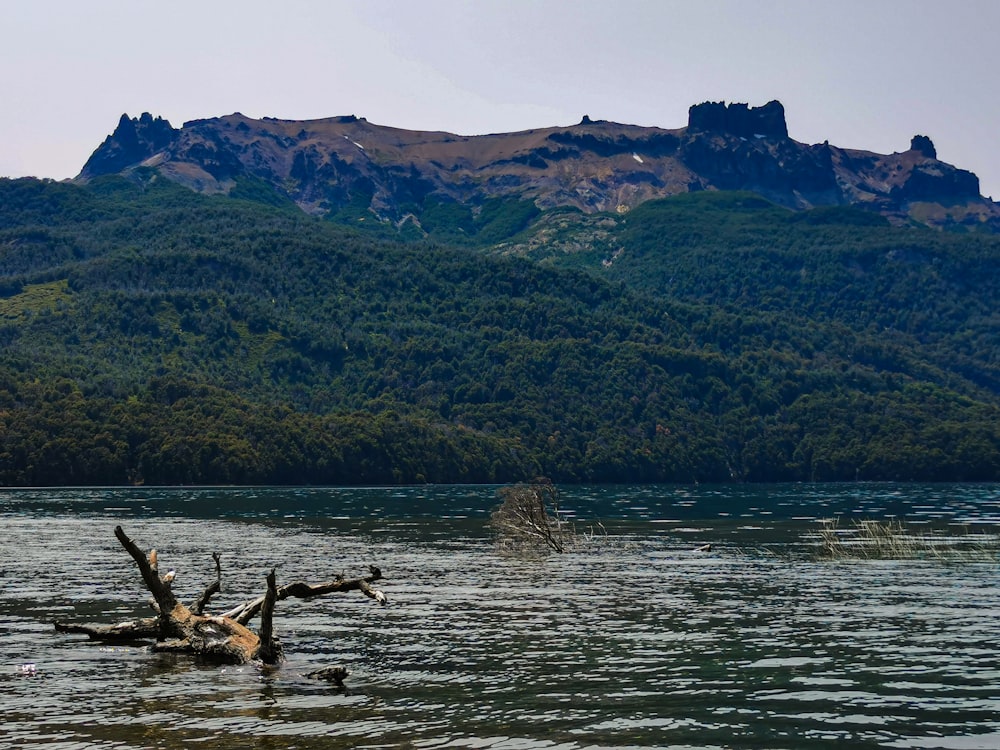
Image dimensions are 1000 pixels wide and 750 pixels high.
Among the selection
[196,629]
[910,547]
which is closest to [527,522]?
[910,547]

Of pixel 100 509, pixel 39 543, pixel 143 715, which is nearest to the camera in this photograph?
pixel 143 715

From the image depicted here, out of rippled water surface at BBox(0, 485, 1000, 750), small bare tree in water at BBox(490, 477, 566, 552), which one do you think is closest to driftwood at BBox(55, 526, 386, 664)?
rippled water surface at BBox(0, 485, 1000, 750)

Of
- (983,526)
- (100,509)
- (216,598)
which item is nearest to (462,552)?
(216,598)

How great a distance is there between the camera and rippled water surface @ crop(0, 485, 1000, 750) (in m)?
39.2

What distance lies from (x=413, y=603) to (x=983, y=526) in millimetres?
84259

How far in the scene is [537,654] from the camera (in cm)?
5300

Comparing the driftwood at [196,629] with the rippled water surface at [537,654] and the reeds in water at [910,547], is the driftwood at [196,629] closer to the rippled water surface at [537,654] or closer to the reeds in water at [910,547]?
the rippled water surface at [537,654]

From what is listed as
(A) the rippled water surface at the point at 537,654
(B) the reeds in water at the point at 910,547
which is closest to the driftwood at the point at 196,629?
(A) the rippled water surface at the point at 537,654

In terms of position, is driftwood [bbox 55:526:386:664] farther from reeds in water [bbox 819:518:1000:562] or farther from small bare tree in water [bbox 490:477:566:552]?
reeds in water [bbox 819:518:1000:562]

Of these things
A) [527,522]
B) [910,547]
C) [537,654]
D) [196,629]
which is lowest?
[910,547]

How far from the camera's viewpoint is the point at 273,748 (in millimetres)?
36656

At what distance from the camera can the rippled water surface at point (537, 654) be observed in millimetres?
39188

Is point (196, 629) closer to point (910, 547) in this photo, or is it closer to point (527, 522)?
point (527, 522)

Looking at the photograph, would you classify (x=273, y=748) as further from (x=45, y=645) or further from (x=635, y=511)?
(x=635, y=511)
